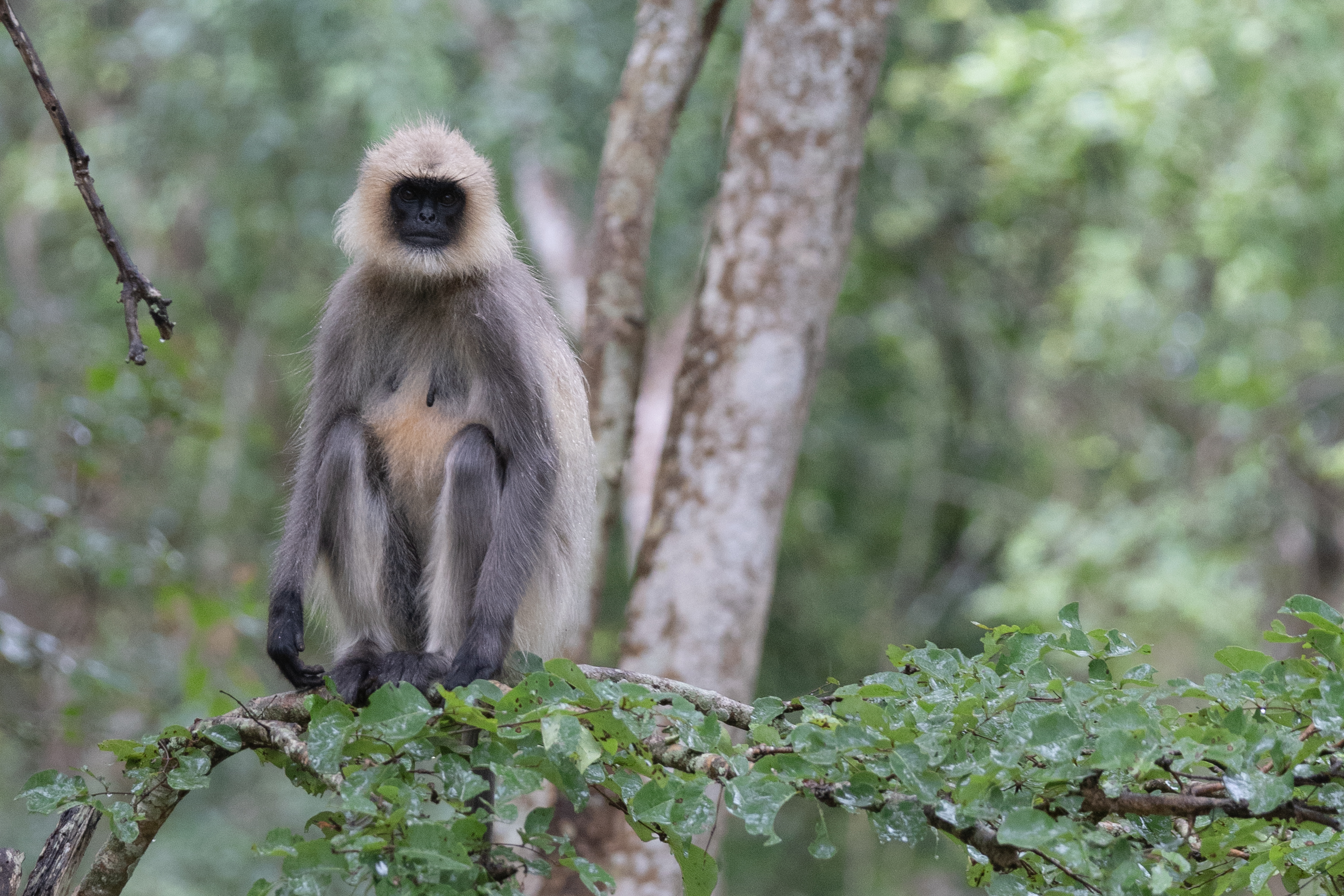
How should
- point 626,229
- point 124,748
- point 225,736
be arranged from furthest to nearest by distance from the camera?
1. point 626,229
2. point 225,736
3. point 124,748

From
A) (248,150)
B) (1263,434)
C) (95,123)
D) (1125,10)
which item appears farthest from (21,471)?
(1263,434)

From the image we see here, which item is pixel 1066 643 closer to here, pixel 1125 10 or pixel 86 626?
pixel 1125 10

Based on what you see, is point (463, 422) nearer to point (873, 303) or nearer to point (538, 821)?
point (538, 821)

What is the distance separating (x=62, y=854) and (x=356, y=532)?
1.66 meters

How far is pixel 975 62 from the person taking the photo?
10.0 metres

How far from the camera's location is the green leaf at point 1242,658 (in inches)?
99.6

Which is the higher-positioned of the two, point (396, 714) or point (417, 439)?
point (417, 439)

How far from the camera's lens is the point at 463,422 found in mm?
4652

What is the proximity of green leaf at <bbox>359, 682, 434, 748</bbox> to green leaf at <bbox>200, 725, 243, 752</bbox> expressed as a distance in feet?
1.54

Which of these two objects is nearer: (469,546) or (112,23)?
(469,546)

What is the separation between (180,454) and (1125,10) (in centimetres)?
1098

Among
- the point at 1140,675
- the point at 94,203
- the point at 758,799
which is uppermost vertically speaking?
the point at 94,203

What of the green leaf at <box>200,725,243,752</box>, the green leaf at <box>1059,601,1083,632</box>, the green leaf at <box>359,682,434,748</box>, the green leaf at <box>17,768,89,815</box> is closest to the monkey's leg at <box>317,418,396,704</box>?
the green leaf at <box>200,725,243,752</box>

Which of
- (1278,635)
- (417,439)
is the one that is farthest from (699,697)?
(417,439)
